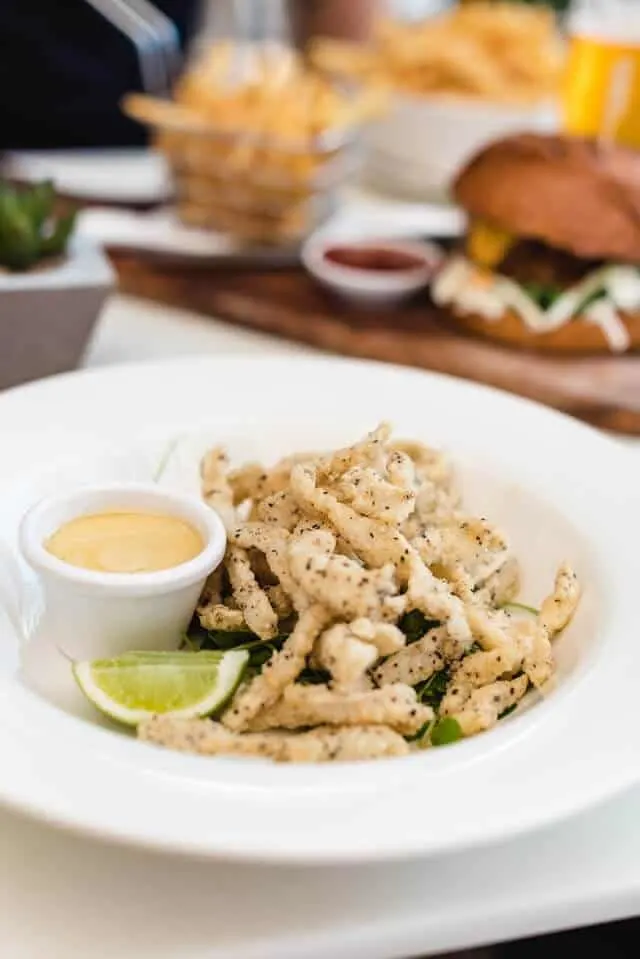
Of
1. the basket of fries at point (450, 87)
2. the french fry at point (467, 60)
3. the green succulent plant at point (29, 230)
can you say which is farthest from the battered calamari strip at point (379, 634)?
the french fry at point (467, 60)

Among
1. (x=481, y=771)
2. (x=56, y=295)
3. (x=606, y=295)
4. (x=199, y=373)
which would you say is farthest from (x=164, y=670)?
(x=606, y=295)

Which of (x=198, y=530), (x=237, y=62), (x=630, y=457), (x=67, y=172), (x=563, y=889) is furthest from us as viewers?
(x=67, y=172)

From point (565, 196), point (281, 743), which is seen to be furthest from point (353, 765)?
point (565, 196)

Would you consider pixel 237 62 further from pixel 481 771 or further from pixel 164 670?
pixel 481 771

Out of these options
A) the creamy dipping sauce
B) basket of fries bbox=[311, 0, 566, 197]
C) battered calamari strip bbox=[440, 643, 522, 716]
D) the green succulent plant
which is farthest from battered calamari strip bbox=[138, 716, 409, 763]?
basket of fries bbox=[311, 0, 566, 197]

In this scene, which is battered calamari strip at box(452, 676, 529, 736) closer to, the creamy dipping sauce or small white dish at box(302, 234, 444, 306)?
the creamy dipping sauce

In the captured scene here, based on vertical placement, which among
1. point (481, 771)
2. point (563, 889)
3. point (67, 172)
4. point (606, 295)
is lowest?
point (67, 172)
